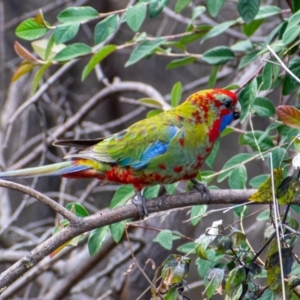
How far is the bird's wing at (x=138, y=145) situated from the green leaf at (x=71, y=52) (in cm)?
36

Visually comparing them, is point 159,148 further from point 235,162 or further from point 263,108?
point 263,108

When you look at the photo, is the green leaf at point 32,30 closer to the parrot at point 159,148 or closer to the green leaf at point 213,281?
the parrot at point 159,148

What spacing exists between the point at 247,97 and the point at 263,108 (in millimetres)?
279

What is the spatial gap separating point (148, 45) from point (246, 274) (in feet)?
3.86

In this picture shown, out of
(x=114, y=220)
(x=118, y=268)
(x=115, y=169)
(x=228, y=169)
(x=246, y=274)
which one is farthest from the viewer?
(x=118, y=268)

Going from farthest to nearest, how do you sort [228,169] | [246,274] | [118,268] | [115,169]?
[118,268], [115,169], [228,169], [246,274]

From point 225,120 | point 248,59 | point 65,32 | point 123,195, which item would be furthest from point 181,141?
point 65,32

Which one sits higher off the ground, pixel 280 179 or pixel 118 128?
pixel 280 179

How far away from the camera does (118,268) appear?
12.3ft

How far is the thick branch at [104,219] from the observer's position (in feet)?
5.33

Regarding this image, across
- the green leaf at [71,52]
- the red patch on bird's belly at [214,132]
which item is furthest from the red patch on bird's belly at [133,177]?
the green leaf at [71,52]

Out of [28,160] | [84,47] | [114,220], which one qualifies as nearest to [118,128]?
[28,160]

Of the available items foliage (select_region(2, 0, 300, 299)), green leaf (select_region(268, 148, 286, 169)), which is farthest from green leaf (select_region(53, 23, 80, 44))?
green leaf (select_region(268, 148, 286, 169))

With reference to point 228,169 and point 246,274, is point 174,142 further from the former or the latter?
point 246,274
